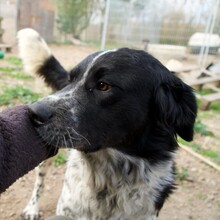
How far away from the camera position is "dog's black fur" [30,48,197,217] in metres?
1.72

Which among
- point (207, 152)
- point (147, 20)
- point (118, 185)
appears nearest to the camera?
point (118, 185)

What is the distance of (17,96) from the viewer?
15.4ft

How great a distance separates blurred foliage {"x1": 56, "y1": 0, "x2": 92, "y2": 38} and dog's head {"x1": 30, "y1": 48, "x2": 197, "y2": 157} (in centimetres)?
1157

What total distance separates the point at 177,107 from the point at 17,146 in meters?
1.10

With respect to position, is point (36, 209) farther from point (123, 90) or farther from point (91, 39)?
point (91, 39)

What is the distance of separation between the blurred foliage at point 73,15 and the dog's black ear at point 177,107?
1157 cm

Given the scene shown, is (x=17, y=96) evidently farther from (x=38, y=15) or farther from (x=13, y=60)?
(x=38, y=15)

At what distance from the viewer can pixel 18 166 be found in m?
1.18

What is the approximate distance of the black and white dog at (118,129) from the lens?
5.74 feet

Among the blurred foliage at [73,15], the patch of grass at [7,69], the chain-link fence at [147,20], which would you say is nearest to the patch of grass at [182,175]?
the patch of grass at [7,69]

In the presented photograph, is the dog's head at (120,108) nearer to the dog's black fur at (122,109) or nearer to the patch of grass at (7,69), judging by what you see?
the dog's black fur at (122,109)

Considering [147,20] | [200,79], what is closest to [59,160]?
[200,79]

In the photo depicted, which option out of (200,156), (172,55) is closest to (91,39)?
(172,55)

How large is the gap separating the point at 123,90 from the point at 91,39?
11.9 m
